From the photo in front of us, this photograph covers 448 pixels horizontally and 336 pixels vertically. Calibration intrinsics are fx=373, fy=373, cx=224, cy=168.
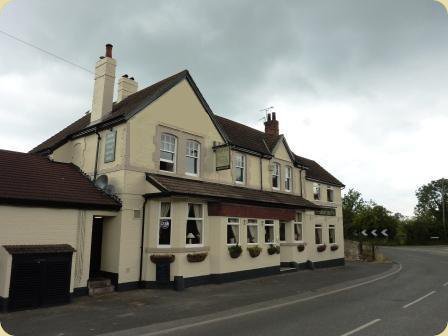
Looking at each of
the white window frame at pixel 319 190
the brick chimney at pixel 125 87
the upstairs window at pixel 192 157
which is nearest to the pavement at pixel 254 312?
the upstairs window at pixel 192 157

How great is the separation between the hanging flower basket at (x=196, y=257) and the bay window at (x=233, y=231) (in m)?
1.99

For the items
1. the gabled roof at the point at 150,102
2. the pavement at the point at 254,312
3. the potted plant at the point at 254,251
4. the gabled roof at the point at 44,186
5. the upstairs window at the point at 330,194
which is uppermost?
the gabled roof at the point at 150,102

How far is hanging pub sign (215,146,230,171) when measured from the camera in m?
18.2

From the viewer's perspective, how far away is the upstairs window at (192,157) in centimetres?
1820

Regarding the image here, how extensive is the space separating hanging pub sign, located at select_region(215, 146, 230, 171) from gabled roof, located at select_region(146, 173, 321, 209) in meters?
1.04

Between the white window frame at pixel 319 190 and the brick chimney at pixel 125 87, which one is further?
the white window frame at pixel 319 190

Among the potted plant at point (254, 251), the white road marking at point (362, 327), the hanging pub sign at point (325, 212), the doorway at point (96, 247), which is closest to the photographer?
the white road marking at point (362, 327)

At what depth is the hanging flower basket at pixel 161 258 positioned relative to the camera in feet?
50.6

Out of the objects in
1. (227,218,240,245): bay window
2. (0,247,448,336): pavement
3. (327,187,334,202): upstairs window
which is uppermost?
(327,187,334,202): upstairs window

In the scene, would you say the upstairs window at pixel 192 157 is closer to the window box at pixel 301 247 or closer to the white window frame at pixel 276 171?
the white window frame at pixel 276 171

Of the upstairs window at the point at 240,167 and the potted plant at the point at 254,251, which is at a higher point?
the upstairs window at the point at 240,167

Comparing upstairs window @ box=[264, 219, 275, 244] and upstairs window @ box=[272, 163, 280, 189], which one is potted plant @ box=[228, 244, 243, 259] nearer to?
upstairs window @ box=[264, 219, 275, 244]

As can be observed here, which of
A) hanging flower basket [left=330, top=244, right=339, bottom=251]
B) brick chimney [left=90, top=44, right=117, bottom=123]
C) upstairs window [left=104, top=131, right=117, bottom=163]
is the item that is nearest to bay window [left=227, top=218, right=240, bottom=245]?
upstairs window [left=104, top=131, right=117, bottom=163]

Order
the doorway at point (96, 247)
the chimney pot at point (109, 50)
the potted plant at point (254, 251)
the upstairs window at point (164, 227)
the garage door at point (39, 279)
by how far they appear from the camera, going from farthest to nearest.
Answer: the potted plant at point (254, 251)
the chimney pot at point (109, 50)
the upstairs window at point (164, 227)
the doorway at point (96, 247)
the garage door at point (39, 279)
